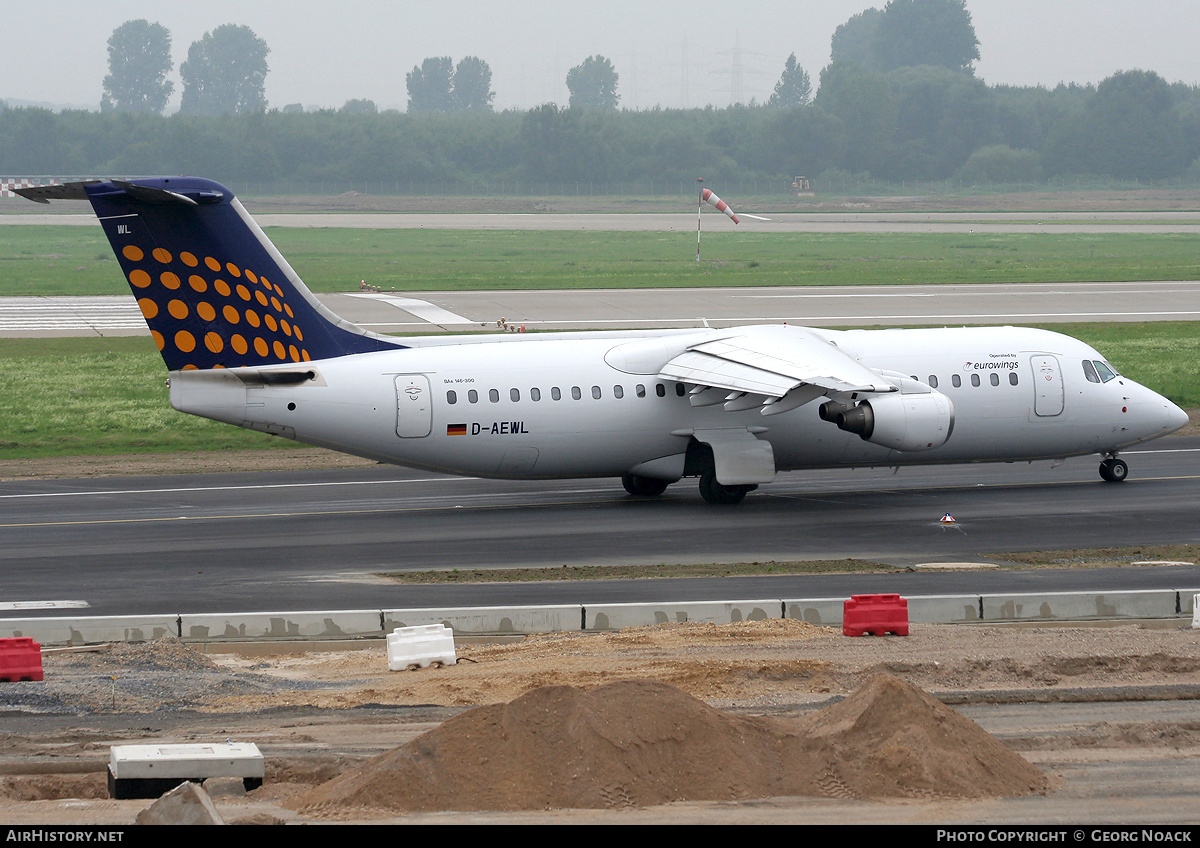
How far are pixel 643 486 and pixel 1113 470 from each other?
Answer: 10.9 meters

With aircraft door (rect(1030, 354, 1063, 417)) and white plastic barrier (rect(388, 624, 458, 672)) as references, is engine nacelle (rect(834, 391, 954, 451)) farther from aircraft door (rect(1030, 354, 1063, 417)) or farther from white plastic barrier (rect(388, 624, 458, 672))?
white plastic barrier (rect(388, 624, 458, 672))

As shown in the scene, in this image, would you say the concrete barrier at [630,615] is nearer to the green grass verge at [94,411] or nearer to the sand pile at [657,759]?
the sand pile at [657,759]

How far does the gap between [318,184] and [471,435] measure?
478 feet

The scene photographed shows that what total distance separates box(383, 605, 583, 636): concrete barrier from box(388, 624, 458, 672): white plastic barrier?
6.04ft

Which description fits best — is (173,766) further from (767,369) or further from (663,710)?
(767,369)

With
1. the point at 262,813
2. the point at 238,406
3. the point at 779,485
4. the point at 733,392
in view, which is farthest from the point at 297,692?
the point at 779,485

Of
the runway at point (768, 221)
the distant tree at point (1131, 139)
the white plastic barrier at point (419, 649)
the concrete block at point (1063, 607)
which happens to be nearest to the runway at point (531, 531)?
the concrete block at point (1063, 607)

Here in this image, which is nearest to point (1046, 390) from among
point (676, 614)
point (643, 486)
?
point (643, 486)

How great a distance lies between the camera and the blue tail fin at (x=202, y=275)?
2528 centimetres

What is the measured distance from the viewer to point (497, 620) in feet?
64.5

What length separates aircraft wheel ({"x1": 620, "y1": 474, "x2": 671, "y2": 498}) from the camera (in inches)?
1203

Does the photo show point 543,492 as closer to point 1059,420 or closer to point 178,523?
point 178,523

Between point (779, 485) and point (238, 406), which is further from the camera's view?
point (779, 485)

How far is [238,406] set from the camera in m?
26.5
